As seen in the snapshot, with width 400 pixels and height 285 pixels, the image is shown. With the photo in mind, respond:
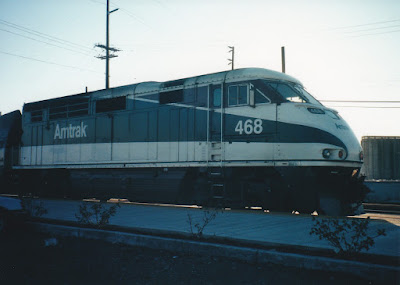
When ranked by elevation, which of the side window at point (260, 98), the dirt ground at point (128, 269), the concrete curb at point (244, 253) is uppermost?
the side window at point (260, 98)

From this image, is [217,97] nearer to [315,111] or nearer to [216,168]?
[216,168]

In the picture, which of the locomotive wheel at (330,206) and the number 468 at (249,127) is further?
the number 468 at (249,127)

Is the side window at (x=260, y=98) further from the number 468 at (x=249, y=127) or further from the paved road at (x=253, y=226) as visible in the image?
the paved road at (x=253, y=226)

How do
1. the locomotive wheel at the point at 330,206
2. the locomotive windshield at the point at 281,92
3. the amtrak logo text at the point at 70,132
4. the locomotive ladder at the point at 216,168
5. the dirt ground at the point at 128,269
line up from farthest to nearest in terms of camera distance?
the amtrak logo text at the point at 70,132, the locomotive ladder at the point at 216,168, the locomotive windshield at the point at 281,92, the locomotive wheel at the point at 330,206, the dirt ground at the point at 128,269

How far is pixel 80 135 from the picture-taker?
1534 centimetres

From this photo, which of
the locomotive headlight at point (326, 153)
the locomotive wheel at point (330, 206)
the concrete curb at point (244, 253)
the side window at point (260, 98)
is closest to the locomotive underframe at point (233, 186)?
the locomotive wheel at point (330, 206)

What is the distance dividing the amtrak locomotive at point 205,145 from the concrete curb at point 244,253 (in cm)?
476

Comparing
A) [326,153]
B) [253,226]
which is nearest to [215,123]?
[326,153]

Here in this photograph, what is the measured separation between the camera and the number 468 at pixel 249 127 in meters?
10.8

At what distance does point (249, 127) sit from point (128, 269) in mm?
6400

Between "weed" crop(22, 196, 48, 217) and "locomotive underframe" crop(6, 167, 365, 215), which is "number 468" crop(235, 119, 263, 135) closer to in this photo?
"locomotive underframe" crop(6, 167, 365, 215)

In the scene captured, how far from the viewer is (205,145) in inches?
466

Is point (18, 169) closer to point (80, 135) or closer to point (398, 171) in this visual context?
point (80, 135)

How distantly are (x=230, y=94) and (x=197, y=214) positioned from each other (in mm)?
3732
